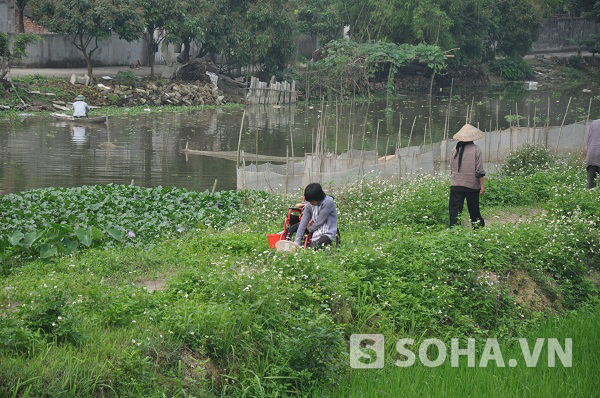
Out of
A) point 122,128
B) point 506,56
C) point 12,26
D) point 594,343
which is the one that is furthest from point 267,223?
point 506,56

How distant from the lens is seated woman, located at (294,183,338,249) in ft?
28.8

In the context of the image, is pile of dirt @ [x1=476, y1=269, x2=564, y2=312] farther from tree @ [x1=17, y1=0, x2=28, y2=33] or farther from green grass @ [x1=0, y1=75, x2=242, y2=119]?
tree @ [x1=17, y1=0, x2=28, y2=33]

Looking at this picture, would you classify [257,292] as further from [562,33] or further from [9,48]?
[562,33]

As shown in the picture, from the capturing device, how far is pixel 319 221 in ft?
28.8

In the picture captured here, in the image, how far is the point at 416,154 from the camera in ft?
Answer: 50.3

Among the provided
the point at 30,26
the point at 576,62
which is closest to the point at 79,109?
the point at 30,26

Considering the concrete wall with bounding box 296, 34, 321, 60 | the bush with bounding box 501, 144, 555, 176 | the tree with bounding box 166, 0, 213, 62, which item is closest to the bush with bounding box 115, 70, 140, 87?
the tree with bounding box 166, 0, 213, 62

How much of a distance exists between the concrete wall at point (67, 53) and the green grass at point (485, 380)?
27567mm

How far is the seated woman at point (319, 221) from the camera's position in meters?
8.77

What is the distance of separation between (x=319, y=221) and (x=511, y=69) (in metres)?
39.9

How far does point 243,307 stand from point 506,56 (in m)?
43.8

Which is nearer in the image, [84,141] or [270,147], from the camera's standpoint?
[84,141]

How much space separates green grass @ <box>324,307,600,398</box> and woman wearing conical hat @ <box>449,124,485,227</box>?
329 cm

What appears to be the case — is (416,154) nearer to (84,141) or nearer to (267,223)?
(267,223)
